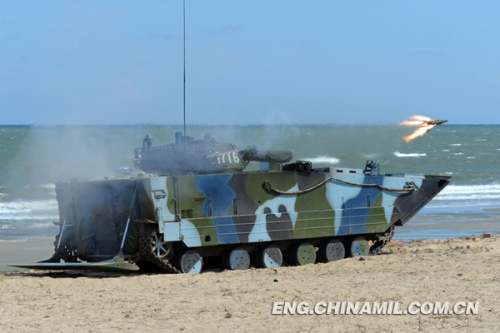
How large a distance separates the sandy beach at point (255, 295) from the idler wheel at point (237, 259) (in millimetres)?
620

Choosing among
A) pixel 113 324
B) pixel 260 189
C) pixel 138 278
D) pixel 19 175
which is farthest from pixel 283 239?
pixel 19 175

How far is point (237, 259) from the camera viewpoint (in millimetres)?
17547

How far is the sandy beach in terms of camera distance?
37.1 ft

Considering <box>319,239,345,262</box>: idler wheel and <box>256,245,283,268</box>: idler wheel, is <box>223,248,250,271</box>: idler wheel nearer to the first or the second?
<box>256,245,283,268</box>: idler wheel

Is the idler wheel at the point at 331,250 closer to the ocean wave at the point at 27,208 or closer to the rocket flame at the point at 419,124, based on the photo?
the rocket flame at the point at 419,124

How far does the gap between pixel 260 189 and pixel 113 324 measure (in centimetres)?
656

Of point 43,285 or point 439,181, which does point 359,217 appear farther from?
point 43,285

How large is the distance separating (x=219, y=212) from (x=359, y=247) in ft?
12.7

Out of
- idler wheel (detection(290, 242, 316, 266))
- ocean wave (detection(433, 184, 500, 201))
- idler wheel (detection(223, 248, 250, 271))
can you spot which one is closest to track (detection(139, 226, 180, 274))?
idler wheel (detection(223, 248, 250, 271))

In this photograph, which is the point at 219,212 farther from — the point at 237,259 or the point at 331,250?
the point at 331,250

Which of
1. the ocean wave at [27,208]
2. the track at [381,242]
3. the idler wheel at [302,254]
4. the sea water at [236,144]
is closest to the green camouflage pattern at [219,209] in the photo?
the idler wheel at [302,254]

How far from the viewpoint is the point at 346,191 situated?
1872 centimetres

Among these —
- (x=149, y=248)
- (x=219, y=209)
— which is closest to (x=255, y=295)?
(x=149, y=248)

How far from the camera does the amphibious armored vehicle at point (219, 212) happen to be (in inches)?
644
